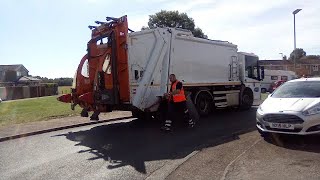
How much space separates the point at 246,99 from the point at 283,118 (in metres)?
9.64

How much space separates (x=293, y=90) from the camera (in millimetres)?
10320

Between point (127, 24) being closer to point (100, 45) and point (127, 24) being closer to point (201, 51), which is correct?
point (100, 45)

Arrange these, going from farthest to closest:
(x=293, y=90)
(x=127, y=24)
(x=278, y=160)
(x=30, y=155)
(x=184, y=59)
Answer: (x=184, y=59) < (x=127, y=24) < (x=293, y=90) < (x=30, y=155) < (x=278, y=160)

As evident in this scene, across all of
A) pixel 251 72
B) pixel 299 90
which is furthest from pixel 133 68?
pixel 251 72

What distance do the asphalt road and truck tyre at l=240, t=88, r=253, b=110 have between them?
5986 mm

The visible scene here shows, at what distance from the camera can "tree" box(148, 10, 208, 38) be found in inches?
1849

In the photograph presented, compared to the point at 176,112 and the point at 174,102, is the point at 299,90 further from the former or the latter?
the point at 176,112

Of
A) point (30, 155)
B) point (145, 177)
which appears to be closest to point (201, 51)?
point (30, 155)

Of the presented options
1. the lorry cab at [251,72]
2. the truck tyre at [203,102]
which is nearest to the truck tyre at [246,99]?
the lorry cab at [251,72]

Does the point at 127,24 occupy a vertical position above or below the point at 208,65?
above

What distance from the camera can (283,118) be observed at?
29.2 feet

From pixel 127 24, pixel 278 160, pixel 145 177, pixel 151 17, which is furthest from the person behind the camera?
pixel 151 17

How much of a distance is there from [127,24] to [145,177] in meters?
6.91

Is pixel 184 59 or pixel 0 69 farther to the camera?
pixel 0 69
